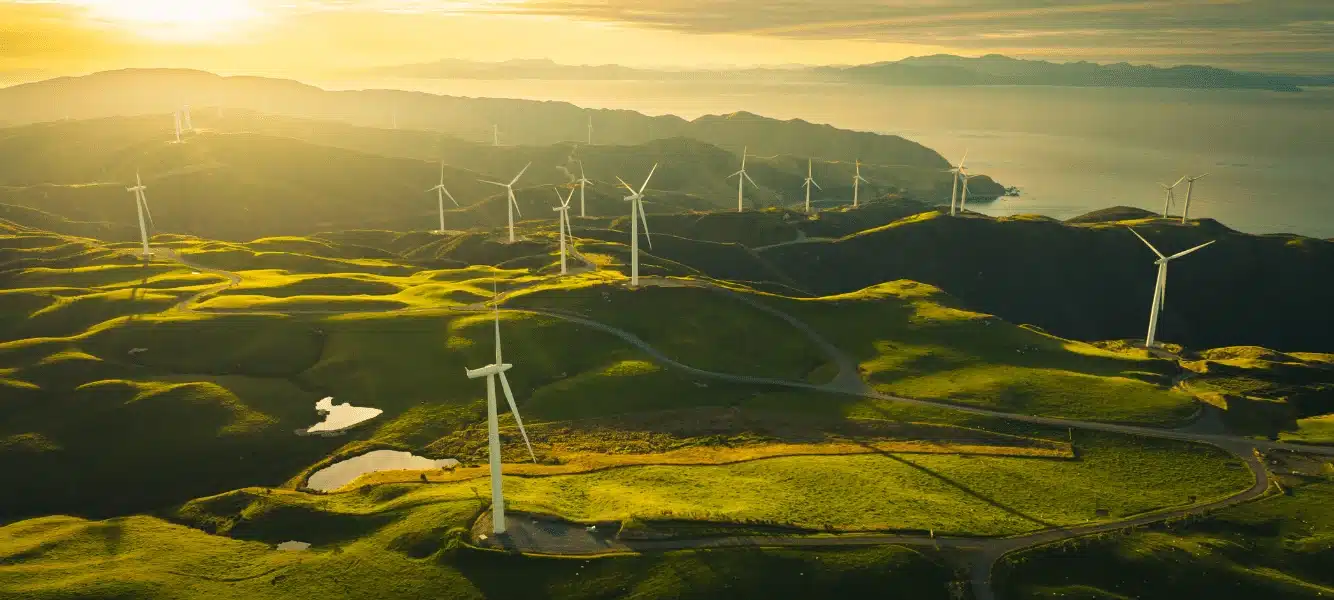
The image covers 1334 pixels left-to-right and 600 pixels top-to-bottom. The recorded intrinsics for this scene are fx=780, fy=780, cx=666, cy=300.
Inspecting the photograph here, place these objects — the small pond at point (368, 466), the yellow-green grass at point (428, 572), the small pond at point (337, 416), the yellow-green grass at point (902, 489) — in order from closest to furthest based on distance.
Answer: the yellow-green grass at point (428, 572), the yellow-green grass at point (902, 489), the small pond at point (368, 466), the small pond at point (337, 416)

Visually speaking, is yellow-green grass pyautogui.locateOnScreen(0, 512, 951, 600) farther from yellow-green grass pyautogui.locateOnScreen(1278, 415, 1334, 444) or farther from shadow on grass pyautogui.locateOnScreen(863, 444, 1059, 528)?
yellow-green grass pyautogui.locateOnScreen(1278, 415, 1334, 444)

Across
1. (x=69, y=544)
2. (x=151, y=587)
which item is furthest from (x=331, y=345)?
(x=151, y=587)

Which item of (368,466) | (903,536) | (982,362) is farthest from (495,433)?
(982,362)

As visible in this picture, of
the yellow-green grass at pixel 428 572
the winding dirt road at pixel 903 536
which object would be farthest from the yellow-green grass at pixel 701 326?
the yellow-green grass at pixel 428 572

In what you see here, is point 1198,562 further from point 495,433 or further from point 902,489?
point 495,433

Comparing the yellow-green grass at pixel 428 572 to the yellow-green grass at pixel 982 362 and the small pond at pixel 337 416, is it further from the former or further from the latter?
the yellow-green grass at pixel 982 362

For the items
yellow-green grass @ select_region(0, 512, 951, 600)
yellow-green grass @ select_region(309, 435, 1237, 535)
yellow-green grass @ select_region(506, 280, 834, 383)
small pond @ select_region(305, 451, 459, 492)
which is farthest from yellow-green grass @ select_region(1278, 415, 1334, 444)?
small pond @ select_region(305, 451, 459, 492)
